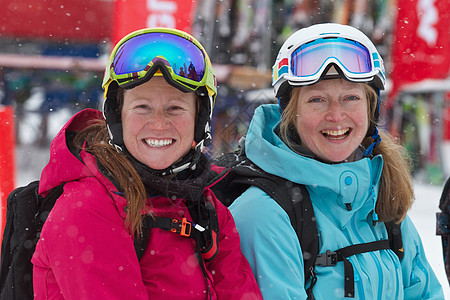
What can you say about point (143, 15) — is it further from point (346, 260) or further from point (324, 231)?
point (346, 260)

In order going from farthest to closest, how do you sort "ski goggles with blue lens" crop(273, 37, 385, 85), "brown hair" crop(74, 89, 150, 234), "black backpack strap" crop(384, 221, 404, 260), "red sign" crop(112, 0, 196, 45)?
"red sign" crop(112, 0, 196, 45), "black backpack strap" crop(384, 221, 404, 260), "ski goggles with blue lens" crop(273, 37, 385, 85), "brown hair" crop(74, 89, 150, 234)

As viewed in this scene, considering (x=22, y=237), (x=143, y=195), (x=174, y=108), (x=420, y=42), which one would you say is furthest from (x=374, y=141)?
(x=420, y=42)

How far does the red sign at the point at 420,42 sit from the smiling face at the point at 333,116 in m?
5.28

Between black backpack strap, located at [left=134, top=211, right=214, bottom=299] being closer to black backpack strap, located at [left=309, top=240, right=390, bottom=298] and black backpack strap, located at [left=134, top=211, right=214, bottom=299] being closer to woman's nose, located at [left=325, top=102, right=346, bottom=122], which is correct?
black backpack strap, located at [left=309, top=240, right=390, bottom=298]

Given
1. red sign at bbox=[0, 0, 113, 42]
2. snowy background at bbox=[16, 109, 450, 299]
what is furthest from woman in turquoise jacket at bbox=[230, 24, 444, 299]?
red sign at bbox=[0, 0, 113, 42]

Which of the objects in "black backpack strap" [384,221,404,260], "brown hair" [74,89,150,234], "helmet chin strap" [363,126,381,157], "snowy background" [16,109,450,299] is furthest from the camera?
"snowy background" [16,109,450,299]

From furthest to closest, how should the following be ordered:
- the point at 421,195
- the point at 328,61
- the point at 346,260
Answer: the point at 421,195
the point at 328,61
the point at 346,260

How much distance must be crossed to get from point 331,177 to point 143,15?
384cm

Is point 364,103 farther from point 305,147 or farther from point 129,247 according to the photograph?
point 129,247

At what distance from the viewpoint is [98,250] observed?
183 cm

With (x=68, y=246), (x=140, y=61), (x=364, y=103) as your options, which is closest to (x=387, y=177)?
(x=364, y=103)

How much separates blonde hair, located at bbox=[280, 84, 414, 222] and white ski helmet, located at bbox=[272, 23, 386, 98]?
8 centimetres

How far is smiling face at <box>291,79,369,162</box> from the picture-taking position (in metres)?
2.56

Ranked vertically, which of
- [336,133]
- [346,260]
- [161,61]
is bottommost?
[346,260]
